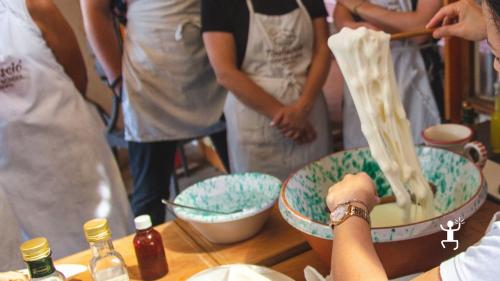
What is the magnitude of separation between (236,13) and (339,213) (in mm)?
1016

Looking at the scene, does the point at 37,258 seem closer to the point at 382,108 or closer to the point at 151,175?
the point at 382,108

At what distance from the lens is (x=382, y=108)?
102 centimetres

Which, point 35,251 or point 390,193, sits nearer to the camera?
point 35,251

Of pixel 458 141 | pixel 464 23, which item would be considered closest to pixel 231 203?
pixel 458 141

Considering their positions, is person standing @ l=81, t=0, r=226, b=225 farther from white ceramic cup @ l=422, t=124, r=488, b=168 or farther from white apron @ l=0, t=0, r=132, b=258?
white ceramic cup @ l=422, t=124, r=488, b=168

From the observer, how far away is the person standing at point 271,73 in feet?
5.50

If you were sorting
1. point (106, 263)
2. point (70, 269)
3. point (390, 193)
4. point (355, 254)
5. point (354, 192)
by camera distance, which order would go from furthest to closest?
point (390, 193) → point (70, 269) → point (106, 263) → point (354, 192) → point (355, 254)

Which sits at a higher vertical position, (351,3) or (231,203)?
(351,3)

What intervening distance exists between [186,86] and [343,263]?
1.32m

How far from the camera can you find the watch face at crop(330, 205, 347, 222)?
0.82 metres

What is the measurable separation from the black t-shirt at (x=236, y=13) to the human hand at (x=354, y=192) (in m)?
0.91

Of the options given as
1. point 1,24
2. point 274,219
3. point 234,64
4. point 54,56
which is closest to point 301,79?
point 234,64

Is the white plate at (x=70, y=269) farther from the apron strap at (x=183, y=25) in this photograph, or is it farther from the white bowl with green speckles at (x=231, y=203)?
the apron strap at (x=183, y=25)

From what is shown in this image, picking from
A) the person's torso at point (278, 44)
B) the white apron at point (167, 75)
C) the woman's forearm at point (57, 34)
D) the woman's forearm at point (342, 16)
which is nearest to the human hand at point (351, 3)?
the woman's forearm at point (342, 16)
